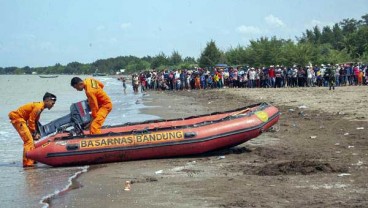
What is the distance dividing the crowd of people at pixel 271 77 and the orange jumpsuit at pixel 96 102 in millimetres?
19022

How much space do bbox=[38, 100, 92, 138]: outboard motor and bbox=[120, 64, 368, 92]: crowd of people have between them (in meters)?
19.1

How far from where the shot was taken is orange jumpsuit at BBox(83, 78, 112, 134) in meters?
11.1

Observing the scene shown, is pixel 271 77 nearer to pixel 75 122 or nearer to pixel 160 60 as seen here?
pixel 75 122

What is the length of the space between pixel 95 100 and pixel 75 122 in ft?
2.43

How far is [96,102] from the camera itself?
1112 cm

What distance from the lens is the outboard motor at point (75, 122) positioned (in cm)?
1137

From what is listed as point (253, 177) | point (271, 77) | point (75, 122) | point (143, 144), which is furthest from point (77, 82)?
point (271, 77)

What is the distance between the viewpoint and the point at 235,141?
10.8m

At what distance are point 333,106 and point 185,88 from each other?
74.0 ft

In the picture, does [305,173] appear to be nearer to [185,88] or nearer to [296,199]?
[296,199]

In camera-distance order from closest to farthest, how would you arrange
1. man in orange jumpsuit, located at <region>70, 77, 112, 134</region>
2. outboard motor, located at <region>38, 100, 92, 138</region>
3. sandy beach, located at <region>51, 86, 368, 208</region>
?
sandy beach, located at <region>51, 86, 368, 208</region>, man in orange jumpsuit, located at <region>70, 77, 112, 134</region>, outboard motor, located at <region>38, 100, 92, 138</region>

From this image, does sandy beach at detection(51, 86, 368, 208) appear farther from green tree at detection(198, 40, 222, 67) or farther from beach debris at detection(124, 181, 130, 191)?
green tree at detection(198, 40, 222, 67)

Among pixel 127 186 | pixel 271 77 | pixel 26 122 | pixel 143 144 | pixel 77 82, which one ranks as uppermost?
pixel 77 82

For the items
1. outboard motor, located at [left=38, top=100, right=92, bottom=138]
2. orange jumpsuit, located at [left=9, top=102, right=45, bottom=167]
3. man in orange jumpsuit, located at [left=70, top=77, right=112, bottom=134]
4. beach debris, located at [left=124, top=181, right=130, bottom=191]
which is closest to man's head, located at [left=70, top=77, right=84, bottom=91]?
man in orange jumpsuit, located at [left=70, top=77, right=112, bottom=134]
